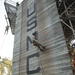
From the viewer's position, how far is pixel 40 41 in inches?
446

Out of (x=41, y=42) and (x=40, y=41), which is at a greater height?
(x=40, y=41)

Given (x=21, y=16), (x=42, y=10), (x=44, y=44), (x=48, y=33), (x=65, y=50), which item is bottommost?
(x=65, y=50)

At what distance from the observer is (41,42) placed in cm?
1119

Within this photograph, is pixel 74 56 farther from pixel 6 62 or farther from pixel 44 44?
pixel 6 62

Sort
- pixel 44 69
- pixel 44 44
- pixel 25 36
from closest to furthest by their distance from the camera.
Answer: pixel 44 69
pixel 44 44
pixel 25 36

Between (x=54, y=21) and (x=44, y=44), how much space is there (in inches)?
74.5

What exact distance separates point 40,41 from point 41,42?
0.18 metres

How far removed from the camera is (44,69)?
10055 millimetres

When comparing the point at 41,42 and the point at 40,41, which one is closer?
A: the point at 41,42

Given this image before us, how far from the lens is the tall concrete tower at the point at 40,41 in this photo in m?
9.27

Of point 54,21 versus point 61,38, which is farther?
point 54,21

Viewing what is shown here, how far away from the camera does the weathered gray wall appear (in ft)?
30.4

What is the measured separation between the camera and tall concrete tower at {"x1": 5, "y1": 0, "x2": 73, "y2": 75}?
30.4ft

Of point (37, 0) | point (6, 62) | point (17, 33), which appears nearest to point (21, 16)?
point (17, 33)
